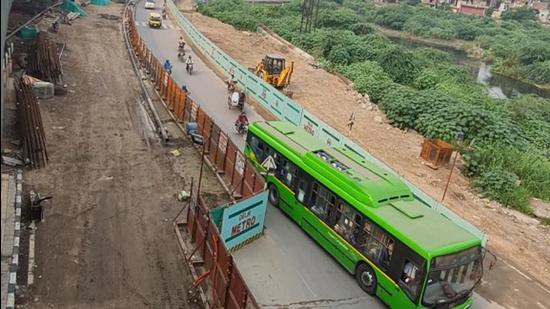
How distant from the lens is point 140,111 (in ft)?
81.3

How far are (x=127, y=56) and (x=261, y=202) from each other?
24272 mm

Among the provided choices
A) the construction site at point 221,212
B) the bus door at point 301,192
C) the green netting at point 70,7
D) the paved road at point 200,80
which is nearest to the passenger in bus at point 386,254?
the construction site at point 221,212

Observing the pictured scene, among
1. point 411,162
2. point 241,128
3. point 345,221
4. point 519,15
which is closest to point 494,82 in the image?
point 411,162

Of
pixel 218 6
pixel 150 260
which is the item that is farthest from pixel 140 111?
pixel 218 6

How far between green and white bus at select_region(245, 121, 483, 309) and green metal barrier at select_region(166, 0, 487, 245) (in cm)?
234

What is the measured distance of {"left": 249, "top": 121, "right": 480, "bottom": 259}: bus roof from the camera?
12266 mm

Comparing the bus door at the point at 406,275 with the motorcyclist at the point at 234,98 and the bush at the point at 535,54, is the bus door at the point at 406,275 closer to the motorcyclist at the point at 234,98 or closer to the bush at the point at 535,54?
the motorcyclist at the point at 234,98

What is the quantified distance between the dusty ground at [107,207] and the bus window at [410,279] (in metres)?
4.84

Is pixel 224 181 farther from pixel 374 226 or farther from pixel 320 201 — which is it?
pixel 374 226

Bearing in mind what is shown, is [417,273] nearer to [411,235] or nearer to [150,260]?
[411,235]

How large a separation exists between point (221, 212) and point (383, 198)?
4161mm

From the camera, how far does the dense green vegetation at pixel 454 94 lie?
80.3ft

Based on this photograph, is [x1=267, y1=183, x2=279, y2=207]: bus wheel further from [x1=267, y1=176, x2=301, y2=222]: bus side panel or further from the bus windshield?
the bus windshield

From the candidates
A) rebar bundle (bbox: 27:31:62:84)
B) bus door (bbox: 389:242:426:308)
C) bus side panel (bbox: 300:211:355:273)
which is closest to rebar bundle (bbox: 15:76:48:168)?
rebar bundle (bbox: 27:31:62:84)
